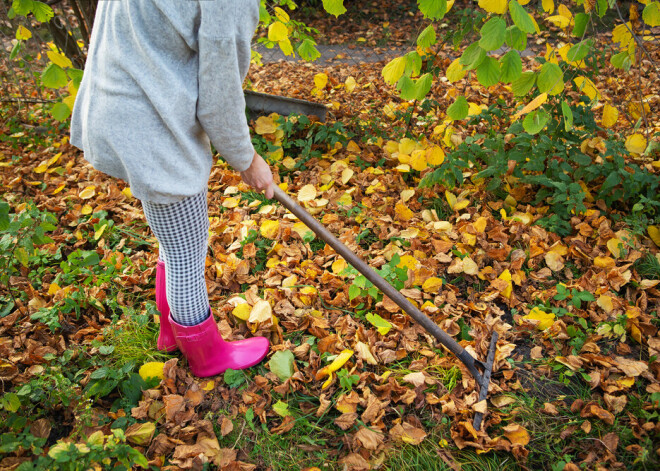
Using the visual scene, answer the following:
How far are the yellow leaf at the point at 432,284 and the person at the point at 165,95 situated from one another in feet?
3.63

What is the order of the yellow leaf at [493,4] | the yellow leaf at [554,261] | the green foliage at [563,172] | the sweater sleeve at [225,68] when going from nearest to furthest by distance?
the sweater sleeve at [225,68], the yellow leaf at [493,4], the yellow leaf at [554,261], the green foliage at [563,172]

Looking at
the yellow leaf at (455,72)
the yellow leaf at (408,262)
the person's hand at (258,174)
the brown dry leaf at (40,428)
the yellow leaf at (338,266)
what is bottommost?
the brown dry leaf at (40,428)

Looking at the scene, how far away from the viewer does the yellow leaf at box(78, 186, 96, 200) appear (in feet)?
8.77

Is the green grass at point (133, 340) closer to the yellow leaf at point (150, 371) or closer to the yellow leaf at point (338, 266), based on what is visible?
the yellow leaf at point (150, 371)

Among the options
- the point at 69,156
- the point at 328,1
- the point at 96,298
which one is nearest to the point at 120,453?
the point at 96,298

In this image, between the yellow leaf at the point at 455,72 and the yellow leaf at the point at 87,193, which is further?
the yellow leaf at the point at 87,193

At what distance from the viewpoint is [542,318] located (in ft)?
6.10

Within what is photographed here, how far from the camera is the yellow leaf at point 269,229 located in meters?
2.33

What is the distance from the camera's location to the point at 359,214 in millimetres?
2445

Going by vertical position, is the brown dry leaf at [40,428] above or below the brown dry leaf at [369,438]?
above

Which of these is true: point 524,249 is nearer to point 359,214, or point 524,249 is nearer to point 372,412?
point 359,214

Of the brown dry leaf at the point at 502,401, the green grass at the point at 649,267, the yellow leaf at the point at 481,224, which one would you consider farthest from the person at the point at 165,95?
the green grass at the point at 649,267

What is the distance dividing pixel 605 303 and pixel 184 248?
69.8 inches

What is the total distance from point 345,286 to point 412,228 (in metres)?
0.53
